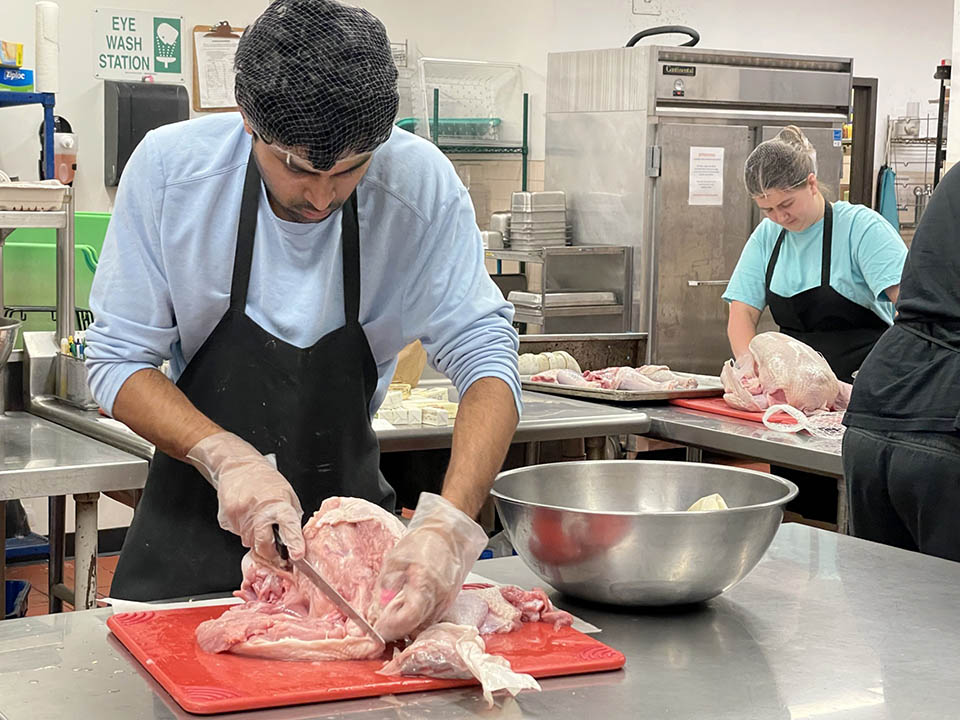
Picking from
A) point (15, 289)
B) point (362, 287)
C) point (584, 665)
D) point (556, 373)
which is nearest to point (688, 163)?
point (556, 373)

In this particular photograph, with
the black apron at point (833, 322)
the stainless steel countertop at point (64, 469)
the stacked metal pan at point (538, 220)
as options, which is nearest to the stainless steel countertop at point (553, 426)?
the stainless steel countertop at point (64, 469)

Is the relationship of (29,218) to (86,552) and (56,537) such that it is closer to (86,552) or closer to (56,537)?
(56,537)

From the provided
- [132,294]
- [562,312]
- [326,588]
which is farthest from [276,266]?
[562,312]

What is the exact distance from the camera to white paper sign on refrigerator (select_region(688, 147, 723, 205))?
7195 millimetres

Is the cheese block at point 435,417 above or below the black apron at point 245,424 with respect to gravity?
below

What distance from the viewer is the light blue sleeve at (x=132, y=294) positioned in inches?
79.5

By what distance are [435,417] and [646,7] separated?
5.96 meters

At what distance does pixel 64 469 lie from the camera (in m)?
3.01

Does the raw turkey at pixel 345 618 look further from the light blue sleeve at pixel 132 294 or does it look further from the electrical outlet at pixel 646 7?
Result: the electrical outlet at pixel 646 7

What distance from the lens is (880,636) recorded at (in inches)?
68.0

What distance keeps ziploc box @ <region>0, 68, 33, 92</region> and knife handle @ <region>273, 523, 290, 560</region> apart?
454 centimetres

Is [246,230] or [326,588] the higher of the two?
[246,230]

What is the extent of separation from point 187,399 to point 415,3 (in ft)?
21.5

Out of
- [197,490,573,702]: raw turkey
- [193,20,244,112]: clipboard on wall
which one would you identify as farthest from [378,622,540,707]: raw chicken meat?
[193,20,244,112]: clipboard on wall
